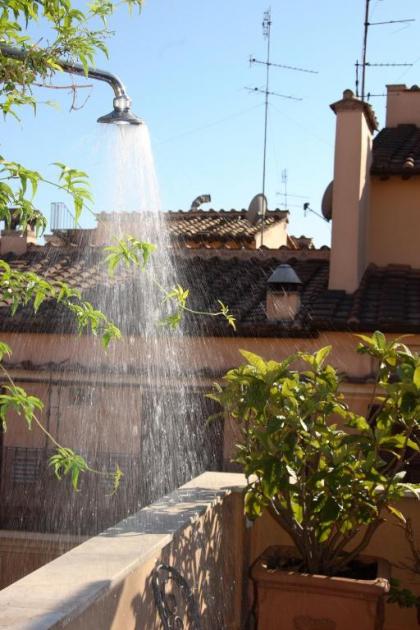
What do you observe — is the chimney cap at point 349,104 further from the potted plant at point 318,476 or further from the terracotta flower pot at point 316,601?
the terracotta flower pot at point 316,601

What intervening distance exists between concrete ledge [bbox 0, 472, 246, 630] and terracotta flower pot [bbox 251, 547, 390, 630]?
0.33m

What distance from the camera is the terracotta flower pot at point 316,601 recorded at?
3869 mm

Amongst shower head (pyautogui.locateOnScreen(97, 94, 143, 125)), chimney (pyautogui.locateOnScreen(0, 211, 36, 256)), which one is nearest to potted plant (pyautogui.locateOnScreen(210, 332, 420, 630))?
shower head (pyautogui.locateOnScreen(97, 94, 143, 125))

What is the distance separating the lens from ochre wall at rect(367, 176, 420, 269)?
12.1 meters

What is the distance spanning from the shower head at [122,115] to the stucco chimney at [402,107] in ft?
38.0

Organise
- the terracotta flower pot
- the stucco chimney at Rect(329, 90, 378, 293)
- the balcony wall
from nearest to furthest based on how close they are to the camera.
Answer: the balcony wall
the terracotta flower pot
the stucco chimney at Rect(329, 90, 378, 293)

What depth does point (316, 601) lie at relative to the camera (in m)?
3.95

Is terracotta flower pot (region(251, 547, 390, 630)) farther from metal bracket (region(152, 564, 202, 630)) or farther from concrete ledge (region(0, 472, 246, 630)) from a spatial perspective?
metal bracket (region(152, 564, 202, 630))

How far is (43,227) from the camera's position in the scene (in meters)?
3.24

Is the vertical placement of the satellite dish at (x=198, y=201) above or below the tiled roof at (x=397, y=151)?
above

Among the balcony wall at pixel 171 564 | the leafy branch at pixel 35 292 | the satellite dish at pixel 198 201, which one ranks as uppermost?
the satellite dish at pixel 198 201

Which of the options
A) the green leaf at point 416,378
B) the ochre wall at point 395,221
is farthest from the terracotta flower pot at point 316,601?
the ochre wall at point 395,221

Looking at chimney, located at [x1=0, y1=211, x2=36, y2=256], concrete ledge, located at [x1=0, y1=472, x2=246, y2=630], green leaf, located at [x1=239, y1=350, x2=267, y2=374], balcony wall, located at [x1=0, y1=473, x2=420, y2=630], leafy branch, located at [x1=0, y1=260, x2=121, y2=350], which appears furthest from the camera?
chimney, located at [x1=0, y1=211, x2=36, y2=256]

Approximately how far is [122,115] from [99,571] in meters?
1.75
